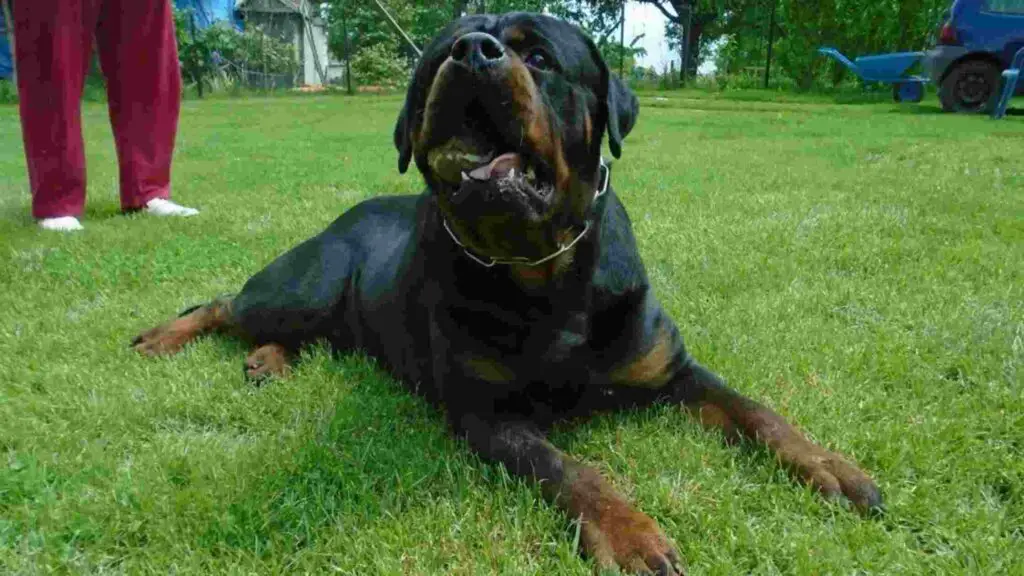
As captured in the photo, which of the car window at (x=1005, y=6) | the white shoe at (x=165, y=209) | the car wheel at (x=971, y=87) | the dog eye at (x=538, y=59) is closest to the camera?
the dog eye at (x=538, y=59)

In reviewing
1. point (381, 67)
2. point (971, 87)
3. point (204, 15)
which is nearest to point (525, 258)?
point (971, 87)

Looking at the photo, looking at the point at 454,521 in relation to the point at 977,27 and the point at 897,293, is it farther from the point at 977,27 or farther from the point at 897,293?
the point at 977,27

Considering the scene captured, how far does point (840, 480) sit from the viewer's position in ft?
6.07

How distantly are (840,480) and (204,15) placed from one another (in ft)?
89.6

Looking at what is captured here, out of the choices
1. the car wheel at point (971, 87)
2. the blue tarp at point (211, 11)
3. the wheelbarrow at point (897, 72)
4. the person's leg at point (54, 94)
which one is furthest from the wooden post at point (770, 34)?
the person's leg at point (54, 94)

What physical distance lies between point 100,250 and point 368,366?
2.66 metres

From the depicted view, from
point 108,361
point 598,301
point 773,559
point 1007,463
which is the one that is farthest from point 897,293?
point 108,361

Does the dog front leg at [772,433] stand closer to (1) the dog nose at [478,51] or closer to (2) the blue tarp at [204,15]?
(1) the dog nose at [478,51]

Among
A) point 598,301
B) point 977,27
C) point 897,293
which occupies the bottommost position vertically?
point 897,293

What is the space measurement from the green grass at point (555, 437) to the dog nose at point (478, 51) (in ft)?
3.23

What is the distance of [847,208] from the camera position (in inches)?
203

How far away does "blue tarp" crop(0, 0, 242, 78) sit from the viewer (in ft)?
70.8

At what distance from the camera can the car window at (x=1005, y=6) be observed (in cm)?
1224

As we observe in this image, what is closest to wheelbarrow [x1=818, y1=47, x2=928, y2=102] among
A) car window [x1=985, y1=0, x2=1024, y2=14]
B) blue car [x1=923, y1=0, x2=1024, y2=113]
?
blue car [x1=923, y1=0, x2=1024, y2=113]
